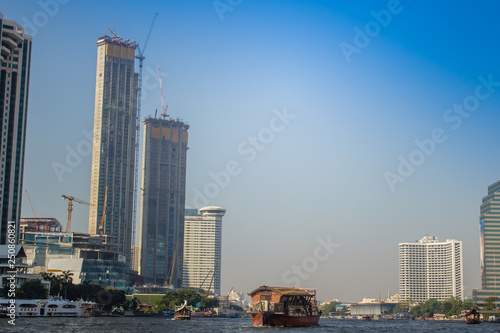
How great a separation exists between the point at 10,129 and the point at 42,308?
6993 centimetres

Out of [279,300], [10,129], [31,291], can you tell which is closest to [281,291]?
[279,300]

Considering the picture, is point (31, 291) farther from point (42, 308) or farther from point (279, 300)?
point (279, 300)

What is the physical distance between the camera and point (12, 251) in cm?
15738

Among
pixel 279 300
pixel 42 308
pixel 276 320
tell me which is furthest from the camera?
pixel 42 308

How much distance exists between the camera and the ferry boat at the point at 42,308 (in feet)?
443

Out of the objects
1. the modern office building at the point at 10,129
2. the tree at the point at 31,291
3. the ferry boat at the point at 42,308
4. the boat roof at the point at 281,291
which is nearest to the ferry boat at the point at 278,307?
the boat roof at the point at 281,291

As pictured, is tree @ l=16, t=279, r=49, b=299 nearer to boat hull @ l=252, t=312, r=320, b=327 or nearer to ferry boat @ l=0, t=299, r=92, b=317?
ferry boat @ l=0, t=299, r=92, b=317

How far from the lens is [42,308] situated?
484 feet

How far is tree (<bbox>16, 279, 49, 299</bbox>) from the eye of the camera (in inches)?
6024

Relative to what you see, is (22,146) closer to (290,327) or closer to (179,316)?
(179,316)

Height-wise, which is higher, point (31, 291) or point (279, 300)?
point (279, 300)

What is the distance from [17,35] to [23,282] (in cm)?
7790

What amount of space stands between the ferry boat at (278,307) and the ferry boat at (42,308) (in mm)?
53788

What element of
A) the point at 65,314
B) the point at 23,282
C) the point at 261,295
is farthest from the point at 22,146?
the point at 261,295
